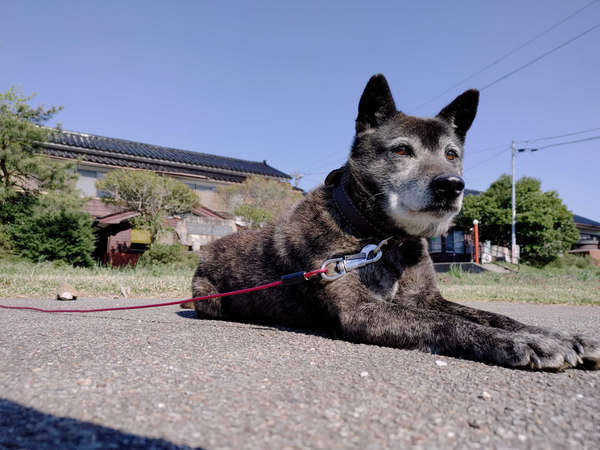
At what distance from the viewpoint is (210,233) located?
18594 millimetres

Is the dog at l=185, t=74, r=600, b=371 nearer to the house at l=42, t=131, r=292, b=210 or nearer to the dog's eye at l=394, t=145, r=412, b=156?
the dog's eye at l=394, t=145, r=412, b=156

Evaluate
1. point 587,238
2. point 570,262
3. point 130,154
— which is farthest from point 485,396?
point 587,238

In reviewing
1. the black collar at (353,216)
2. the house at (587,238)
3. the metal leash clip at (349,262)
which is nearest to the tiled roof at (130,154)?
the black collar at (353,216)

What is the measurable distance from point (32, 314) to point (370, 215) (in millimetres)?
3286

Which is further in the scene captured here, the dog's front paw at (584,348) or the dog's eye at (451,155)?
the dog's eye at (451,155)

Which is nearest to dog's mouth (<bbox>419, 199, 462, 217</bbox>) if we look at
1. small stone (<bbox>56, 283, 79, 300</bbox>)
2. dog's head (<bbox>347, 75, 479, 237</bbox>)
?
dog's head (<bbox>347, 75, 479, 237</bbox>)

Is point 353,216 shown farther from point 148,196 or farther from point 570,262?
point 570,262

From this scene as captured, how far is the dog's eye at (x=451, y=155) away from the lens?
9.23 ft

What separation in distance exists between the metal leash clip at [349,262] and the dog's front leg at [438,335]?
10cm

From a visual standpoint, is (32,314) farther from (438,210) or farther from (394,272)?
(438,210)

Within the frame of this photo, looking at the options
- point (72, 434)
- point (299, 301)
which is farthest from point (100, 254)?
point (72, 434)

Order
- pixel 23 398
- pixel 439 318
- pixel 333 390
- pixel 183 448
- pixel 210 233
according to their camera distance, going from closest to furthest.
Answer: pixel 183 448, pixel 23 398, pixel 333 390, pixel 439 318, pixel 210 233

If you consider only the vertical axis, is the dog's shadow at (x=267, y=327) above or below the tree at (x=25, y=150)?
below

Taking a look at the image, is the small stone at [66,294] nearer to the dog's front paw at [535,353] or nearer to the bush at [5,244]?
the dog's front paw at [535,353]
